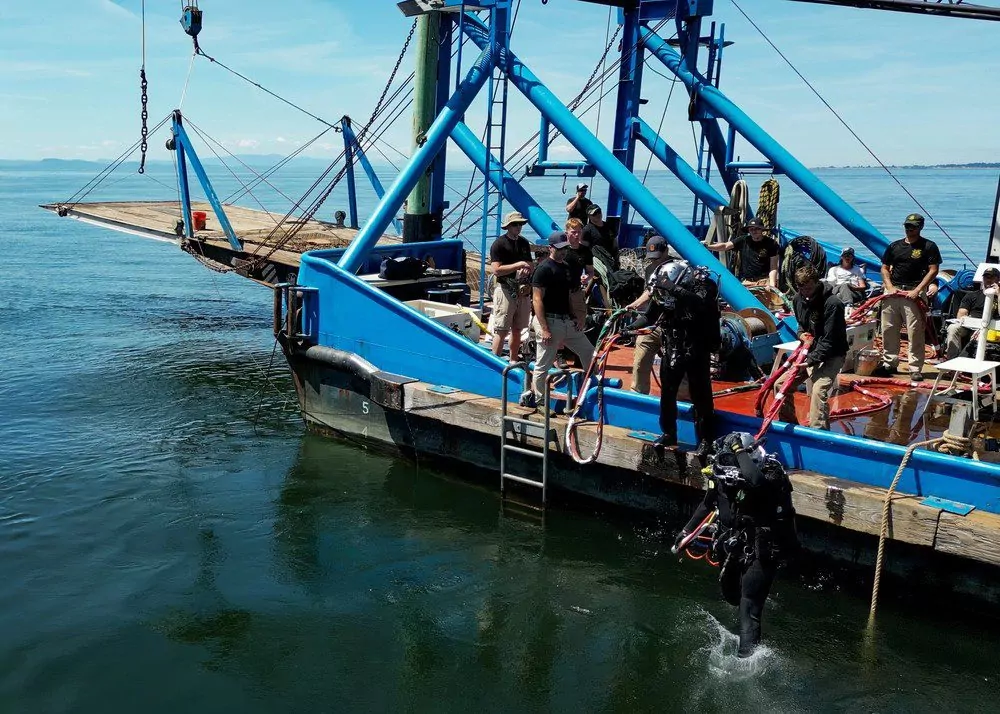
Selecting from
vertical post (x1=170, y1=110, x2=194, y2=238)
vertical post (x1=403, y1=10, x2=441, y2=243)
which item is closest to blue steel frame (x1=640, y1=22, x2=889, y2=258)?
vertical post (x1=403, y1=10, x2=441, y2=243)

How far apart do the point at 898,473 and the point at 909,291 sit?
3775 mm

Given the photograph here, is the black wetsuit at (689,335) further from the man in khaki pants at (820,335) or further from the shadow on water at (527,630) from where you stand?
the shadow on water at (527,630)

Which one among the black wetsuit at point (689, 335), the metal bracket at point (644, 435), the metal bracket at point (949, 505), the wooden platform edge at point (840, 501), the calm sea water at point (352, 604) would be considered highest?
the black wetsuit at point (689, 335)

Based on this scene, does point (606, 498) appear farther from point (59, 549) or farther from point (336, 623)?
point (59, 549)

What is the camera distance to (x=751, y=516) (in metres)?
5.46

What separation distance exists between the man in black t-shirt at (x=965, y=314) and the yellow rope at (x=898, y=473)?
254 centimetres

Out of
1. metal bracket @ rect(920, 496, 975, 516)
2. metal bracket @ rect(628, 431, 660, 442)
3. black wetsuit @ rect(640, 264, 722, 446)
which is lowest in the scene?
metal bracket @ rect(920, 496, 975, 516)

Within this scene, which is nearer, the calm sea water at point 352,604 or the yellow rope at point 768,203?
the calm sea water at point 352,604

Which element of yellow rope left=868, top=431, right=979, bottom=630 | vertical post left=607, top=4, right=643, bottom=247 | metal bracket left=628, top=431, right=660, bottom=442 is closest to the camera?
yellow rope left=868, top=431, right=979, bottom=630

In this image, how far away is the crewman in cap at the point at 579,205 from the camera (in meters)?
10.4

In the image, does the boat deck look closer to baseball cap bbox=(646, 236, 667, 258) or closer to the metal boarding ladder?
the metal boarding ladder

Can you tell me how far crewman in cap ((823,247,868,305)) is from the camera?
33.0 ft

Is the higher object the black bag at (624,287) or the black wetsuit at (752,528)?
the black bag at (624,287)

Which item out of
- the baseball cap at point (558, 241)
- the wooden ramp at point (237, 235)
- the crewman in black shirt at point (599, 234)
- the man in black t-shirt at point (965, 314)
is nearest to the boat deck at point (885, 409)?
the man in black t-shirt at point (965, 314)
